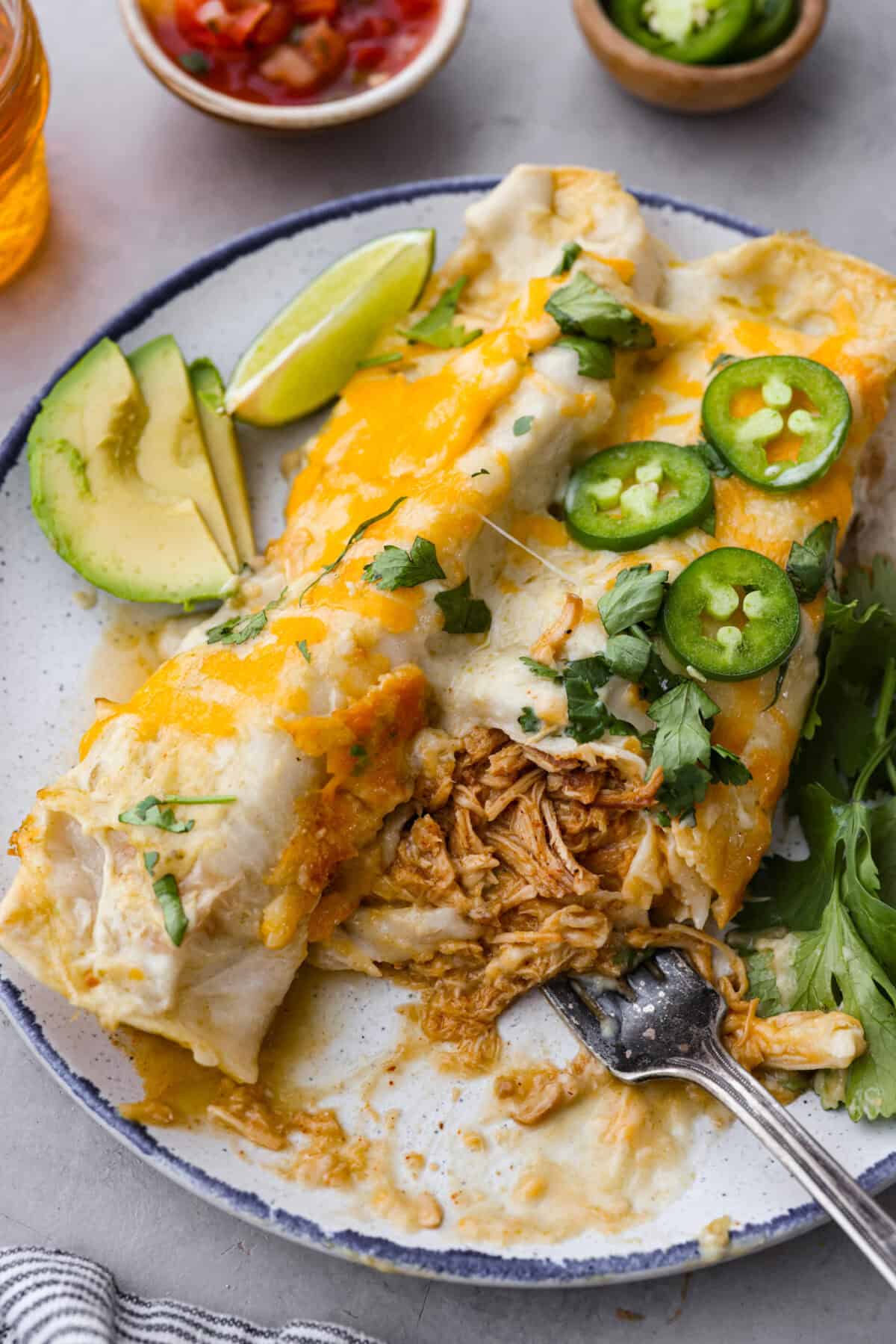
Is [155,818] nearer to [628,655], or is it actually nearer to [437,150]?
[628,655]

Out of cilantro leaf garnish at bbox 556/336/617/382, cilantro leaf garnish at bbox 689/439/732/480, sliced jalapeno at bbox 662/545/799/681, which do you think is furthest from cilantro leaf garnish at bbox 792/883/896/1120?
cilantro leaf garnish at bbox 556/336/617/382

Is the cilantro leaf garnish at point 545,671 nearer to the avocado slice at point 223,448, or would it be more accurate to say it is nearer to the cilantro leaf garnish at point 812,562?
the cilantro leaf garnish at point 812,562

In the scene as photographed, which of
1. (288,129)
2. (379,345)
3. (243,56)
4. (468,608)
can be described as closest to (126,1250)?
(468,608)

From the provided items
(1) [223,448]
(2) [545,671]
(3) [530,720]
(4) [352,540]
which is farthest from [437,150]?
(3) [530,720]

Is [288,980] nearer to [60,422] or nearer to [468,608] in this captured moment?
[468,608]

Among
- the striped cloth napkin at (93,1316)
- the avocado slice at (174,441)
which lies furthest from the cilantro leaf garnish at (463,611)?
the striped cloth napkin at (93,1316)
